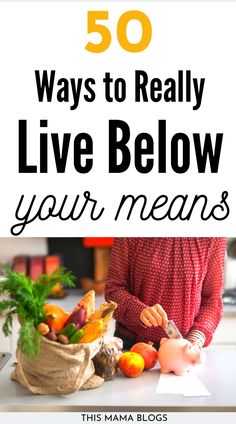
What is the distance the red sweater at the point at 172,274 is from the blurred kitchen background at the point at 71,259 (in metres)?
1.09

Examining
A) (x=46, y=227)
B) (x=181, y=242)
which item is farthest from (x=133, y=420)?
(x=46, y=227)

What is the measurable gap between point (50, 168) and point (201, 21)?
0.62 metres

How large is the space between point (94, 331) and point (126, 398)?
0.15 meters

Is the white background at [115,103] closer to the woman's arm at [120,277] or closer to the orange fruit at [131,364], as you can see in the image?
the woman's arm at [120,277]

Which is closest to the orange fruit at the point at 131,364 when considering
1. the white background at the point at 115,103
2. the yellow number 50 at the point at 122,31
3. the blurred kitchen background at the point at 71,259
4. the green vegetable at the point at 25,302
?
the green vegetable at the point at 25,302

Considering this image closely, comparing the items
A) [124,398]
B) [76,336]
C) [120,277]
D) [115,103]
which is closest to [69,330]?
[76,336]

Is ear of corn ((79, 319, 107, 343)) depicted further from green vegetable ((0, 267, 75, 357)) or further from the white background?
the white background

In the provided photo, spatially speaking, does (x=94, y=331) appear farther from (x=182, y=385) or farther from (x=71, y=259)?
(x=71, y=259)

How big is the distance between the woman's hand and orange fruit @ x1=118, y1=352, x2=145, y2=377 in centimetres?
9

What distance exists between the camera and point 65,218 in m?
2.35

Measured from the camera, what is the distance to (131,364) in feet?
5.02

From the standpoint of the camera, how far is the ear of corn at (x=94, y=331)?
4.58ft

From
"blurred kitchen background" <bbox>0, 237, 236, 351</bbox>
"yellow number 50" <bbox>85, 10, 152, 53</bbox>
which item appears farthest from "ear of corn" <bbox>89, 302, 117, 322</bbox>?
"blurred kitchen background" <bbox>0, 237, 236, 351</bbox>

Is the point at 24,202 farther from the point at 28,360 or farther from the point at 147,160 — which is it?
the point at 28,360
